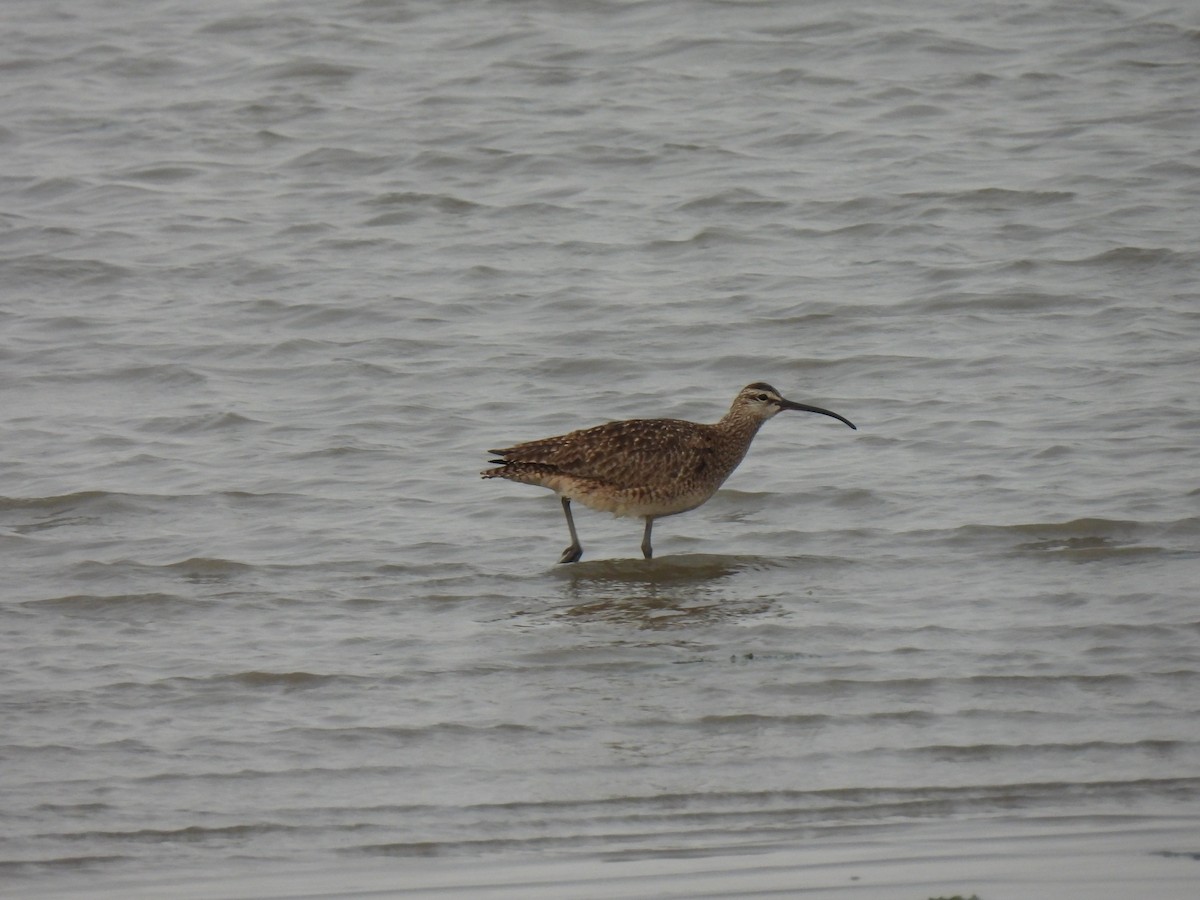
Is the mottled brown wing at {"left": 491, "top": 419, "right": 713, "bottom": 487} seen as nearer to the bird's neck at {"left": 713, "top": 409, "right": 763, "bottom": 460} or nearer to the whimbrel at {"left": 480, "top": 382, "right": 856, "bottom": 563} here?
the whimbrel at {"left": 480, "top": 382, "right": 856, "bottom": 563}

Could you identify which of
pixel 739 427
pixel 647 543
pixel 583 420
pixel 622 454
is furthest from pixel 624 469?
pixel 583 420

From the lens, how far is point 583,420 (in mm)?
11469

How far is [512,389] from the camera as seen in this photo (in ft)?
39.9

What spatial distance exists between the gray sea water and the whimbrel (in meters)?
0.33

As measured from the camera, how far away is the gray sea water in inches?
257

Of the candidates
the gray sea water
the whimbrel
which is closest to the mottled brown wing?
the whimbrel

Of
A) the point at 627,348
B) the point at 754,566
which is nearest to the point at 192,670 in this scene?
the point at 754,566

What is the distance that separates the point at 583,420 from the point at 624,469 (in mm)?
1978

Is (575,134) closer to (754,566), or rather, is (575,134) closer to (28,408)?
(28,408)

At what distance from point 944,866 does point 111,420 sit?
7512 mm

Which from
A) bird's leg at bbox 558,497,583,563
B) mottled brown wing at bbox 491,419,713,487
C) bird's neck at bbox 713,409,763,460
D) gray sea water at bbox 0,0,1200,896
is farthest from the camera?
bird's neck at bbox 713,409,763,460

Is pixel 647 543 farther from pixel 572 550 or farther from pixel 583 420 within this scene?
pixel 583 420

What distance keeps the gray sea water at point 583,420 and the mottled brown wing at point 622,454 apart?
46 cm

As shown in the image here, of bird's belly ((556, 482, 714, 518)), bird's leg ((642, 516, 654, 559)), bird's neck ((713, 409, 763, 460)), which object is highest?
bird's neck ((713, 409, 763, 460))
